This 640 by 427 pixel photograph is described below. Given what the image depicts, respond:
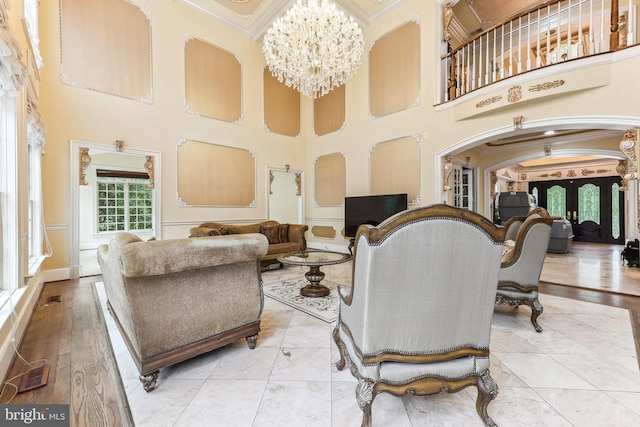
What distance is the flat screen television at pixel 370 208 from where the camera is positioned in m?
5.05

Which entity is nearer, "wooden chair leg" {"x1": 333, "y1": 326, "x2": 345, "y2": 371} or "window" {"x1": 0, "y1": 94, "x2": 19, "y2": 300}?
"wooden chair leg" {"x1": 333, "y1": 326, "x2": 345, "y2": 371}

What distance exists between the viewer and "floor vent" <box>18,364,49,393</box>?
1591 mm

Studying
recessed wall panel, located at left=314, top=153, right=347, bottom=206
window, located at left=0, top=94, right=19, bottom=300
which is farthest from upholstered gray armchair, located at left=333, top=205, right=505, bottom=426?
recessed wall panel, located at left=314, top=153, right=347, bottom=206

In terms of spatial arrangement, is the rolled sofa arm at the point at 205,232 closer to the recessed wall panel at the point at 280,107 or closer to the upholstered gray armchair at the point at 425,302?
the recessed wall panel at the point at 280,107

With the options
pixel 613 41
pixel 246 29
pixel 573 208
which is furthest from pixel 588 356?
pixel 573 208

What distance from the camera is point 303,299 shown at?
10.3ft

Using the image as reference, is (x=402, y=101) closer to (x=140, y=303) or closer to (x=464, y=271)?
(x=464, y=271)

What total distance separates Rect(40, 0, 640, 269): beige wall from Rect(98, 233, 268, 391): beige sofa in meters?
3.42

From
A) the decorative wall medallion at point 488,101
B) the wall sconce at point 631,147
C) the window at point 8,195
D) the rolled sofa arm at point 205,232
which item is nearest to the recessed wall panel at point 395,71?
the decorative wall medallion at point 488,101

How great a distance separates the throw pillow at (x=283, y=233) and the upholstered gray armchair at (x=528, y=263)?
12.1ft

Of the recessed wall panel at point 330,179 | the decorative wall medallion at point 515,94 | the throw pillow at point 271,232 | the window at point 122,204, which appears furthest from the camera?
the window at point 122,204

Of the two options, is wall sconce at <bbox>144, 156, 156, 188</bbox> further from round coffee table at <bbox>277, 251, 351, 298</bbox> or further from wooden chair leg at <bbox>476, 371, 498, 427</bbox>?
wooden chair leg at <bbox>476, 371, 498, 427</bbox>

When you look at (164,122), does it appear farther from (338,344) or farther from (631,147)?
(631,147)

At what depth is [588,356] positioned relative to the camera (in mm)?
1955
